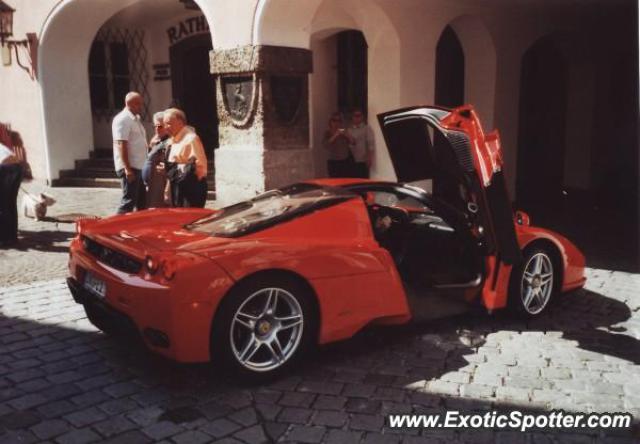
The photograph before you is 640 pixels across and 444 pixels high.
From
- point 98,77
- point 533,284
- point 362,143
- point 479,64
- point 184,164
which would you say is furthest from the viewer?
point 98,77

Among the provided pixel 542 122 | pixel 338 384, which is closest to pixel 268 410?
pixel 338 384

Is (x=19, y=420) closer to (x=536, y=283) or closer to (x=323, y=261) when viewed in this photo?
(x=323, y=261)

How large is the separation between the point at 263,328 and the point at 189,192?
309cm

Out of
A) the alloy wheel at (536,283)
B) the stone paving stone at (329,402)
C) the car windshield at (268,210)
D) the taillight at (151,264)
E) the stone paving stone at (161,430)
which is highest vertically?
the car windshield at (268,210)

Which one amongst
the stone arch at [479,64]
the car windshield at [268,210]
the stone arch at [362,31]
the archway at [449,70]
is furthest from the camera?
the archway at [449,70]

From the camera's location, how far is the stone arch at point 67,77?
1241cm

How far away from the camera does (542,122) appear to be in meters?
14.3

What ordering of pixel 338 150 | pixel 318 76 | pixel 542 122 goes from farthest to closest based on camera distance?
pixel 542 122, pixel 318 76, pixel 338 150

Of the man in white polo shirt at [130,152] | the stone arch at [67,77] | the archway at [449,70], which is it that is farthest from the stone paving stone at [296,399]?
the stone arch at [67,77]

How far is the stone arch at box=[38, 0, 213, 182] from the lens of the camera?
12.4 m

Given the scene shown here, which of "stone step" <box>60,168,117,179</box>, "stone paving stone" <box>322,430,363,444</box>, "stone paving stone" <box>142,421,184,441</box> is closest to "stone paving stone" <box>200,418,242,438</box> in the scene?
"stone paving stone" <box>142,421,184,441</box>

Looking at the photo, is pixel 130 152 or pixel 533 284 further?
pixel 130 152

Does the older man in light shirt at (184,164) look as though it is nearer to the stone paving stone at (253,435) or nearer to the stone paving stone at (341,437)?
the stone paving stone at (253,435)

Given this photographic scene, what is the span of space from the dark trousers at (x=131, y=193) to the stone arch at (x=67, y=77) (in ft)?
19.8
